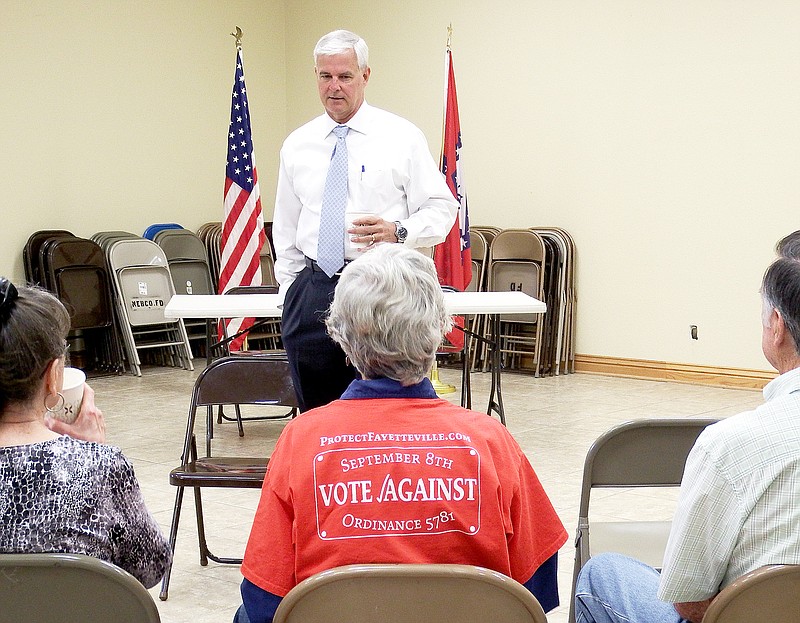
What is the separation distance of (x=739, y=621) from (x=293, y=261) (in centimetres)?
228

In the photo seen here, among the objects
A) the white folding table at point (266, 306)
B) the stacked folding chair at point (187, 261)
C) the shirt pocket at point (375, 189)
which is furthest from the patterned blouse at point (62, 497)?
the stacked folding chair at point (187, 261)

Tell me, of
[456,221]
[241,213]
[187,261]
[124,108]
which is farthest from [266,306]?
[124,108]

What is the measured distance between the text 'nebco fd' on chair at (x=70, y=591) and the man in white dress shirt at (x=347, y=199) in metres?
1.78

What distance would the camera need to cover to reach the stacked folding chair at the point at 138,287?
7770 mm

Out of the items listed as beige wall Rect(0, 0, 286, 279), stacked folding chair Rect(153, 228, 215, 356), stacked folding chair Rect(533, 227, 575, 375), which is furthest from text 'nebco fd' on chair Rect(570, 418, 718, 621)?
stacked folding chair Rect(153, 228, 215, 356)

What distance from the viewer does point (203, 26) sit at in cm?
884

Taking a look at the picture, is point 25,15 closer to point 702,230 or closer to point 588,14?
point 588,14

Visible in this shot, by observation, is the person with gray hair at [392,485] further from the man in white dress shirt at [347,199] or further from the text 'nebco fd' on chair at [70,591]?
the man in white dress shirt at [347,199]

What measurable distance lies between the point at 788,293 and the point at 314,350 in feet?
6.10

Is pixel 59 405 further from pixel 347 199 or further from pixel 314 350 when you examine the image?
pixel 347 199

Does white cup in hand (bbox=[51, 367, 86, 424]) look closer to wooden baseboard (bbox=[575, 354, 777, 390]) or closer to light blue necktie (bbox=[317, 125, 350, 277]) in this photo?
light blue necktie (bbox=[317, 125, 350, 277])

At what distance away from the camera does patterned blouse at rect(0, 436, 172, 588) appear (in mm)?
1604

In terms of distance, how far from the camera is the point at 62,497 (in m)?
1.61

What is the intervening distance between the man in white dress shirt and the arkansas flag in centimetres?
319
